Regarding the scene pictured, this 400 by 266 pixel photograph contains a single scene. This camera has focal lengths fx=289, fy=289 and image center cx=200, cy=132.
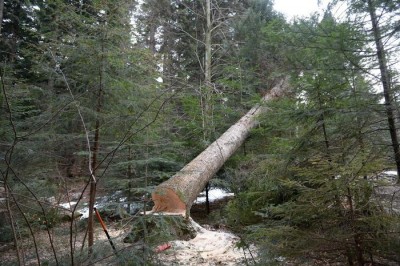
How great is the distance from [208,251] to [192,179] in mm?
1453

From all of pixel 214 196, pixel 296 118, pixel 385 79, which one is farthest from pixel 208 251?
pixel 214 196

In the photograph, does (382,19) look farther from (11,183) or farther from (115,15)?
(11,183)

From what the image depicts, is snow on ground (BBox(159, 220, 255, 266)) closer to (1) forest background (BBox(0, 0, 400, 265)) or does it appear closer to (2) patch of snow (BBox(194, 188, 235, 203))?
(1) forest background (BBox(0, 0, 400, 265))

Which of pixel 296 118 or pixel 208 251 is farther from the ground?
pixel 296 118

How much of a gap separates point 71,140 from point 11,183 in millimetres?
2302

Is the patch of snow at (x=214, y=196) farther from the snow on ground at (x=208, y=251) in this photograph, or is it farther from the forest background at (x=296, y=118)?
the forest background at (x=296, y=118)

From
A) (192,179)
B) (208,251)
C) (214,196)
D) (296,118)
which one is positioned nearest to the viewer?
(296,118)

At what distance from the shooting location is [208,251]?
5035mm

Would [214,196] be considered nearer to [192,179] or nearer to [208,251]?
[192,179]

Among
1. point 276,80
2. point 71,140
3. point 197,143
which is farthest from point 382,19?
point 276,80

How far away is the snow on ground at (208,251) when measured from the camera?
448cm

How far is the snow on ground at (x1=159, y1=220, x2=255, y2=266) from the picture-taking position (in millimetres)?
4477

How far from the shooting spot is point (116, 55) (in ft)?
13.4

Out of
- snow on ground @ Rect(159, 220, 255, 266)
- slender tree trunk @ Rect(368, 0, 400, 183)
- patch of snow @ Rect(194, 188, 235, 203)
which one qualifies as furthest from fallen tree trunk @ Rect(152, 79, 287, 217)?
patch of snow @ Rect(194, 188, 235, 203)
